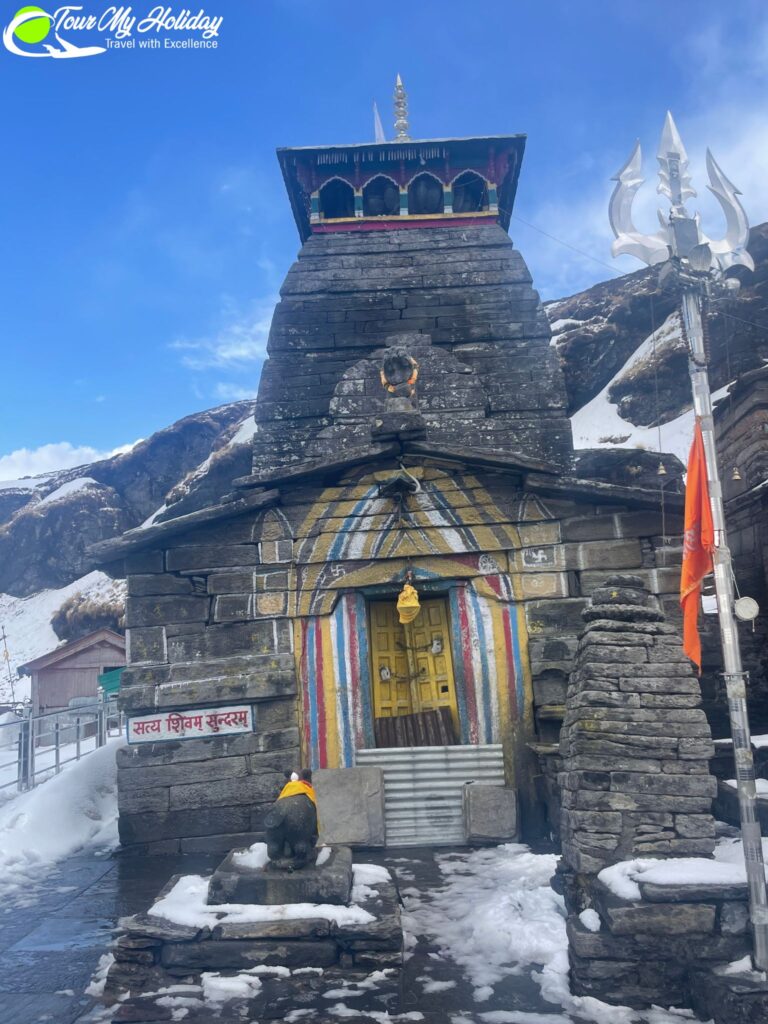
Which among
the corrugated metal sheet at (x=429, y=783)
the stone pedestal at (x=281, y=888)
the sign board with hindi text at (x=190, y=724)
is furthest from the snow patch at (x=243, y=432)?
the stone pedestal at (x=281, y=888)

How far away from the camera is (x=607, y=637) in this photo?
18.7ft

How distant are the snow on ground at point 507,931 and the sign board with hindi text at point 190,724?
2.91 meters

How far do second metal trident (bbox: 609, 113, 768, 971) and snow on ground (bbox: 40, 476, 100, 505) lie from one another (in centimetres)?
5300

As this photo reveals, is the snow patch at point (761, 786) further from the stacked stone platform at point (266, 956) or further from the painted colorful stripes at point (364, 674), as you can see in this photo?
the stacked stone platform at point (266, 956)

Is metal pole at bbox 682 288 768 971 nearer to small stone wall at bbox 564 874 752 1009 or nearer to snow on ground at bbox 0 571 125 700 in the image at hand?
small stone wall at bbox 564 874 752 1009

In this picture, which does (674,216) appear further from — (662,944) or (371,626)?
(371,626)

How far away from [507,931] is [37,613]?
48.9 meters

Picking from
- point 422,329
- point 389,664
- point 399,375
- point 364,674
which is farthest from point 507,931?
point 422,329

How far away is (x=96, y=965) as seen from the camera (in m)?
5.63

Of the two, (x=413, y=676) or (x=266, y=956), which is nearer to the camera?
(x=266, y=956)

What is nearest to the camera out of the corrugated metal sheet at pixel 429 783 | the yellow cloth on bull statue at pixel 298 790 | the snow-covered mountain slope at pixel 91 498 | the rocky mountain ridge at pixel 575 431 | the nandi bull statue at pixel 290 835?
the nandi bull statue at pixel 290 835

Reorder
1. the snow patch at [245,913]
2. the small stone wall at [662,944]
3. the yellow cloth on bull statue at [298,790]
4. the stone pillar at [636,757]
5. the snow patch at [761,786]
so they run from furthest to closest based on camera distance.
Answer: the snow patch at [761,786] → the yellow cloth on bull statue at [298,790] → the snow patch at [245,913] → the stone pillar at [636,757] → the small stone wall at [662,944]

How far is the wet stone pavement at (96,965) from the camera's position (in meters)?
4.74

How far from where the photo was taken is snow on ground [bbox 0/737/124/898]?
8.71 metres
